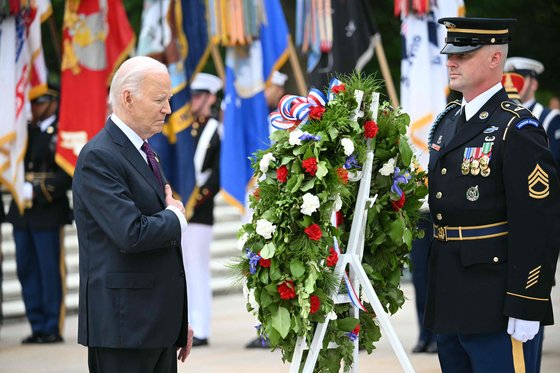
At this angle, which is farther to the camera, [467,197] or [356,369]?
[356,369]

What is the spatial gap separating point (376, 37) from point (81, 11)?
2.65 metres

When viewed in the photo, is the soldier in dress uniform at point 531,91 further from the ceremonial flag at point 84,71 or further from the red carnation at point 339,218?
the ceremonial flag at point 84,71

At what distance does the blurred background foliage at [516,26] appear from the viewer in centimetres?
1689

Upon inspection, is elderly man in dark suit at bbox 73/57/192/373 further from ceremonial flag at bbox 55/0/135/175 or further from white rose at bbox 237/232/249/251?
ceremonial flag at bbox 55/0/135/175

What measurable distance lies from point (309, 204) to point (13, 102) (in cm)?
504

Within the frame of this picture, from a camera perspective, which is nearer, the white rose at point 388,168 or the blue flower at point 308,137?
the blue flower at point 308,137

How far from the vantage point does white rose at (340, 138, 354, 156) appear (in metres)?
4.70

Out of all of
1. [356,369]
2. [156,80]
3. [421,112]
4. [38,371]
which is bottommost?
[38,371]

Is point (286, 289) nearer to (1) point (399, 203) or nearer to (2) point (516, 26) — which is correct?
(1) point (399, 203)

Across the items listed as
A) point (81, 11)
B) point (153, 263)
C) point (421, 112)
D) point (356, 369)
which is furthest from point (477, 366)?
point (81, 11)

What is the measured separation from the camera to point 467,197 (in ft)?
15.0

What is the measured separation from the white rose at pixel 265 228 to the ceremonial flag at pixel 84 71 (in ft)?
16.8

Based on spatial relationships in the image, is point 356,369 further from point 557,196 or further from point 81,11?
point 81,11

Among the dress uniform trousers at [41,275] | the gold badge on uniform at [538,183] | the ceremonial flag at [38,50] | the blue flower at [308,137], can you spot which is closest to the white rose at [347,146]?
the blue flower at [308,137]
